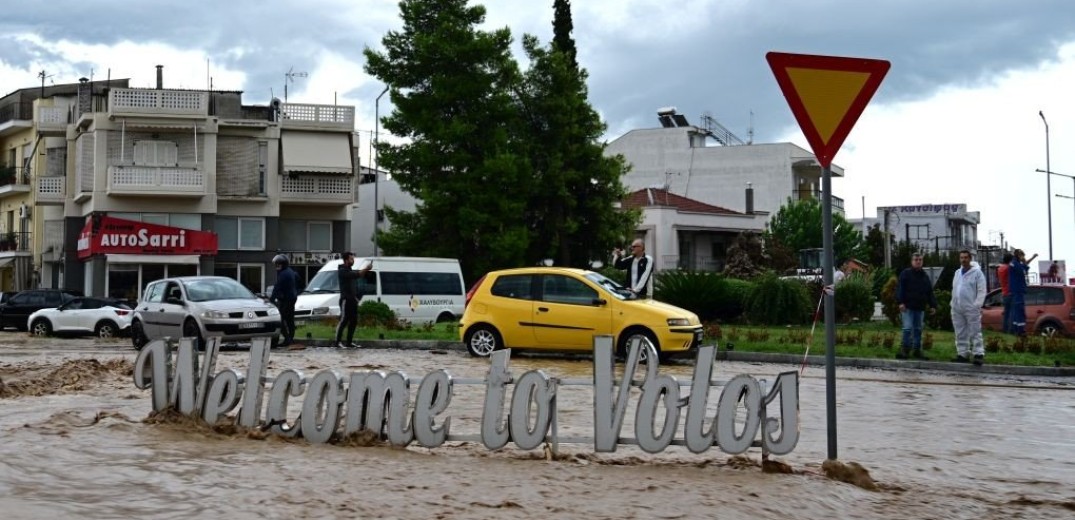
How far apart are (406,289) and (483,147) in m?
12.5

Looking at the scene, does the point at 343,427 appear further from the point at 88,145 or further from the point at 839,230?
the point at 839,230

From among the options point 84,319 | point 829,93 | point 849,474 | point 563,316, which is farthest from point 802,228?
point 829,93

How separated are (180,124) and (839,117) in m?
43.7

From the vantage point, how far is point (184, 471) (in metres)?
7.54

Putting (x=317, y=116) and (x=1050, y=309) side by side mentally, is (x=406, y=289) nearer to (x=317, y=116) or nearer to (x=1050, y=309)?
(x=1050, y=309)

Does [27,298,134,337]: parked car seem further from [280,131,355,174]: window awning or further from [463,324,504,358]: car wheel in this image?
[280,131,355,174]: window awning

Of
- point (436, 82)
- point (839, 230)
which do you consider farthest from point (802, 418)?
point (839, 230)

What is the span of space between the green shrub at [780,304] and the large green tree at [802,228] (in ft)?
135

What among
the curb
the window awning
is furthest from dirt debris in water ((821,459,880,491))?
the window awning

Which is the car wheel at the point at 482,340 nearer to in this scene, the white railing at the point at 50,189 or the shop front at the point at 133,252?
the shop front at the point at 133,252

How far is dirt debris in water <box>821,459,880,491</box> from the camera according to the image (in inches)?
301

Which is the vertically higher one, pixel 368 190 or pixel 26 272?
pixel 368 190

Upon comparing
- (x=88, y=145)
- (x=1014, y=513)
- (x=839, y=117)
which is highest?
(x=88, y=145)

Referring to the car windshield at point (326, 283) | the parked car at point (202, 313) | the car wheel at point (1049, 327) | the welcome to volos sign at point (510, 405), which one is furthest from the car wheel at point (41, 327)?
the car wheel at point (1049, 327)
